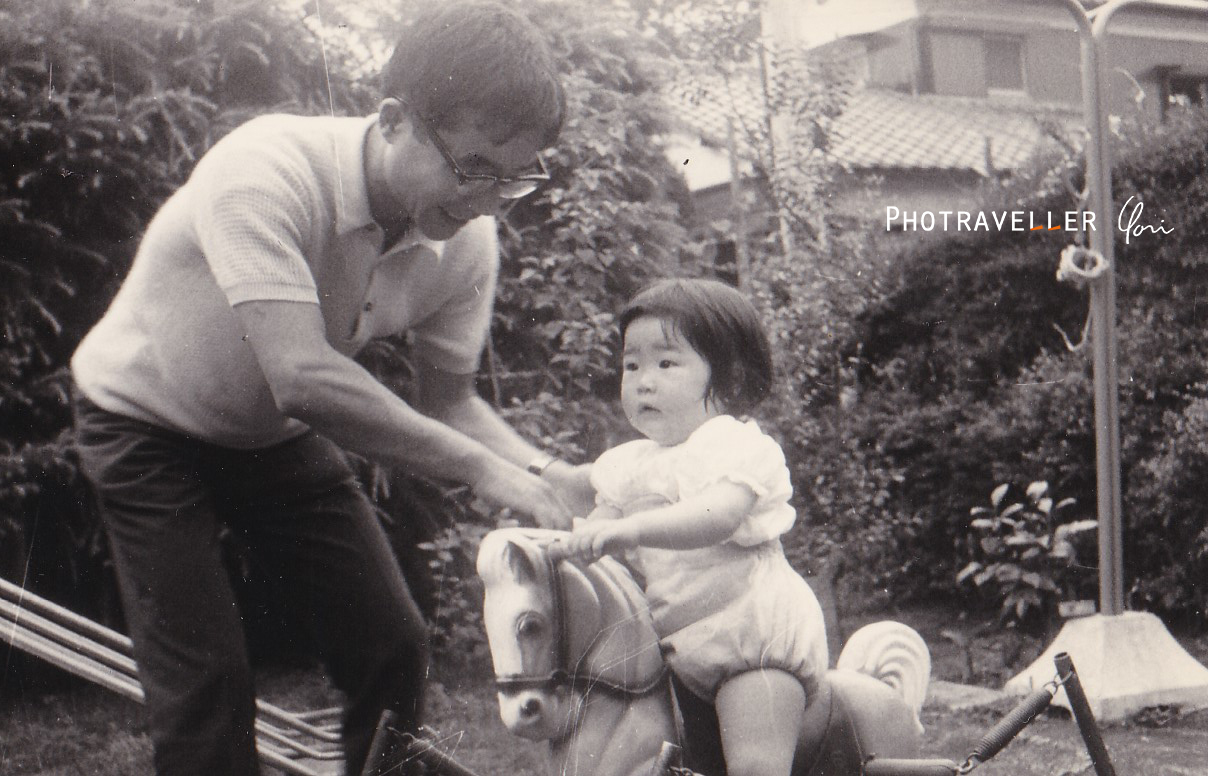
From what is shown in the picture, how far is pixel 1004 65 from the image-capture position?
155 inches

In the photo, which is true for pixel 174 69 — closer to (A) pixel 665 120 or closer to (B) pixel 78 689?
(A) pixel 665 120

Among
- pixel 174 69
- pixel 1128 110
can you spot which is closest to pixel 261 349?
pixel 174 69

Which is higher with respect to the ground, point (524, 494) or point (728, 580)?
point (524, 494)

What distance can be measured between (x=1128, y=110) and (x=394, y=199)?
3.79m

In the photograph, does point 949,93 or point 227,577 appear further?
point 949,93

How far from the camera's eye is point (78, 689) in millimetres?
3344

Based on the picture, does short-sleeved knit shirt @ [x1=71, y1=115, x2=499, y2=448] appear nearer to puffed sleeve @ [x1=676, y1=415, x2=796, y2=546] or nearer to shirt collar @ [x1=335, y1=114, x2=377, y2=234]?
shirt collar @ [x1=335, y1=114, x2=377, y2=234]

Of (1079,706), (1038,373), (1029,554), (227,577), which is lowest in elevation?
(1029,554)

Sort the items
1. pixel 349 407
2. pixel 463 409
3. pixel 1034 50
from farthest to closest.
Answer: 1. pixel 1034 50
2. pixel 463 409
3. pixel 349 407

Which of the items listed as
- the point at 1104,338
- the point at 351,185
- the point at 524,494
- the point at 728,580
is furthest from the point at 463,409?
the point at 1104,338

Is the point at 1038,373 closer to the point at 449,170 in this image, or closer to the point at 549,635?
the point at 449,170

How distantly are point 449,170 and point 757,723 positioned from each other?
773 millimetres

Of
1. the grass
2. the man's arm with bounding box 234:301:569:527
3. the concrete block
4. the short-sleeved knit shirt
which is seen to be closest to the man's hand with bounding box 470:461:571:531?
the man's arm with bounding box 234:301:569:527

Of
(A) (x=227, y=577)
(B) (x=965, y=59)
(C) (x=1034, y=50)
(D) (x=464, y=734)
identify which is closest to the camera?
(A) (x=227, y=577)
